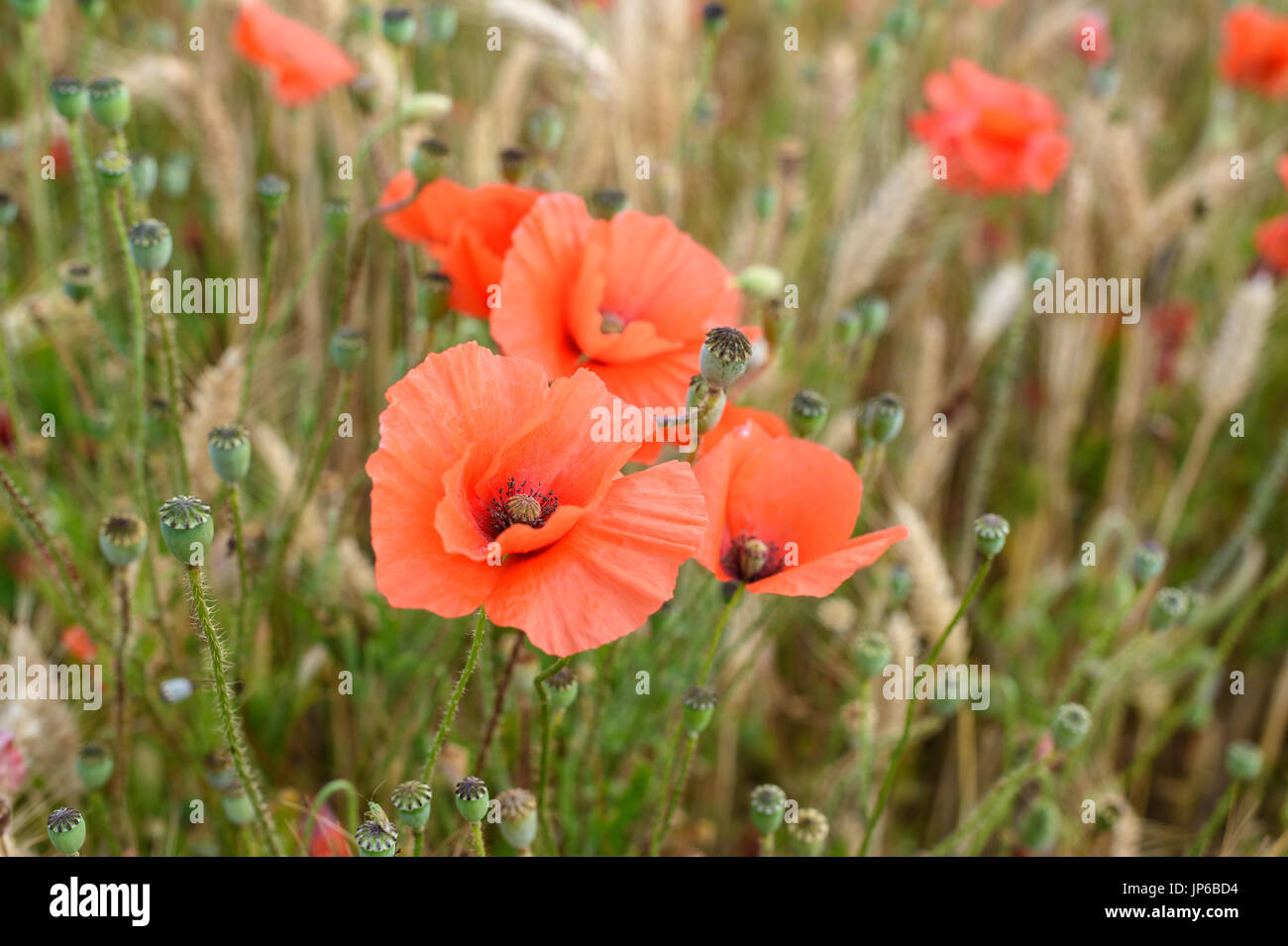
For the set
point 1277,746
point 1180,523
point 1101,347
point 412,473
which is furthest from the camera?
point 1101,347

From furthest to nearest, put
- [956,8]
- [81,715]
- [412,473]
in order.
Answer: [956,8] < [81,715] < [412,473]

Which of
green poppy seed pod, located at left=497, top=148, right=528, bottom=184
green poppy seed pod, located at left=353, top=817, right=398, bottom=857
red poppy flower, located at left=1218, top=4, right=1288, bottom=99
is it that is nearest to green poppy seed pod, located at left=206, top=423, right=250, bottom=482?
green poppy seed pod, located at left=353, top=817, right=398, bottom=857

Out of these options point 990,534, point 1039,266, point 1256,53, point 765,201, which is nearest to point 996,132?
point 1039,266

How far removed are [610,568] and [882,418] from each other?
402 millimetres

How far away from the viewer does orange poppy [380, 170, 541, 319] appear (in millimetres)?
1012

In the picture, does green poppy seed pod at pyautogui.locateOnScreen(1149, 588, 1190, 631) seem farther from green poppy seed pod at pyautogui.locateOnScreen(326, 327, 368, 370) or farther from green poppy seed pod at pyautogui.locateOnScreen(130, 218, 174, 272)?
green poppy seed pod at pyautogui.locateOnScreen(130, 218, 174, 272)

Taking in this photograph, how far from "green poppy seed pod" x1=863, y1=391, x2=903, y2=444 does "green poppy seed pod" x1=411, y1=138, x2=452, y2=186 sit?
0.46m

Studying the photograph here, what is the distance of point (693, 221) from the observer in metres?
1.99

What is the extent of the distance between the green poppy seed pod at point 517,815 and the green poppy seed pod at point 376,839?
13 centimetres

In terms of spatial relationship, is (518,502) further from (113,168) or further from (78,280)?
(78,280)

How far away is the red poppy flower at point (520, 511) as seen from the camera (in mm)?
734

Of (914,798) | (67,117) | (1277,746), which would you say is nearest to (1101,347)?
(1277,746)
